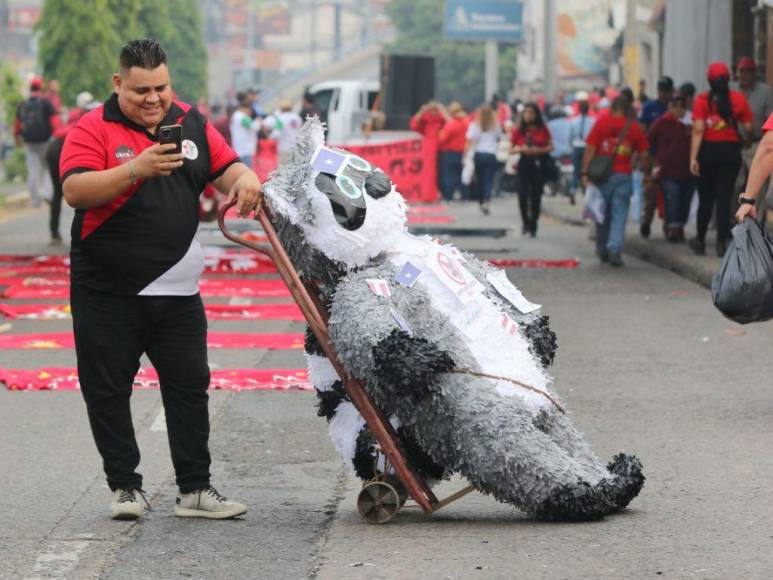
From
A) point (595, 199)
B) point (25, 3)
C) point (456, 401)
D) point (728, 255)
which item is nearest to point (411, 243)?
point (456, 401)

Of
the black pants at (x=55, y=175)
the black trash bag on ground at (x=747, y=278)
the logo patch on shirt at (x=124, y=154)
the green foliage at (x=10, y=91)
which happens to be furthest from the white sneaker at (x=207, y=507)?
the green foliage at (x=10, y=91)

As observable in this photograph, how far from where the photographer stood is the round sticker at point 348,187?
637cm

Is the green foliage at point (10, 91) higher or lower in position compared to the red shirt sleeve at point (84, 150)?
lower

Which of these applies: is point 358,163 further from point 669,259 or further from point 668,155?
point 668,155

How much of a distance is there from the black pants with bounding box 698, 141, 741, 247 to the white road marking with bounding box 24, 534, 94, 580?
11107 millimetres

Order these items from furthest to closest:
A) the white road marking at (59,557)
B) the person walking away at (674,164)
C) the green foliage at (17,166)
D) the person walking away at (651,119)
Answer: the green foliage at (17,166) < the person walking away at (651,119) < the person walking away at (674,164) < the white road marking at (59,557)

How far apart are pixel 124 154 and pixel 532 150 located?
49.5 feet

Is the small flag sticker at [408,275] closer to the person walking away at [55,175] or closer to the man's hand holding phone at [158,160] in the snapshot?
the man's hand holding phone at [158,160]

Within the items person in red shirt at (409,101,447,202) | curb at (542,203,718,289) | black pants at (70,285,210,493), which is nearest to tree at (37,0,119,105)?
person in red shirt at (409,101,447,202)

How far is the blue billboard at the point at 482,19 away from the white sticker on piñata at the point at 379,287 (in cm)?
6903

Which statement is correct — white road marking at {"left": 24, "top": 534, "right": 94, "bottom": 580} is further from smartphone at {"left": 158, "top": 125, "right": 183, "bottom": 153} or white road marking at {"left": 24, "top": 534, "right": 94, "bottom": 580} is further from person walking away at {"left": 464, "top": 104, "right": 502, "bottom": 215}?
person walking away at {"left": 464, "top": 104, "right": 502, "bottom": 215}

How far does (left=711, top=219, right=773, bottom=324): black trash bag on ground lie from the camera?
8750mm

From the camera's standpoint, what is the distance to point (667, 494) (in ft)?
22.9

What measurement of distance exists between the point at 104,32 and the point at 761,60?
932 inches
